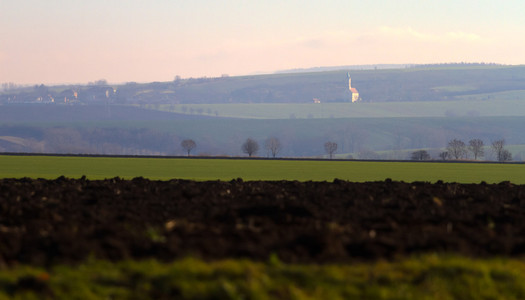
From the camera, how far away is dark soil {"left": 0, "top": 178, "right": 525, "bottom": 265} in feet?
49.8

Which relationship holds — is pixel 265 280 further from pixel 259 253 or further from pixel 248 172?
pixel 248 172

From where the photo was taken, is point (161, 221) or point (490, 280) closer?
point (490, 280)

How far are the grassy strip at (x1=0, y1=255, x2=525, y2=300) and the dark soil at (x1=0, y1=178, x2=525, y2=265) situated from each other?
89 centimetres

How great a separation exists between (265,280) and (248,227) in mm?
5279

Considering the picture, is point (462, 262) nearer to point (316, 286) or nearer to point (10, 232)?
point (316, 286)

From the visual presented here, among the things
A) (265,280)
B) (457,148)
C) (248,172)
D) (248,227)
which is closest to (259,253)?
(265,280)

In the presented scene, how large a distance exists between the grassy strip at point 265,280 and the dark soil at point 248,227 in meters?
0.89

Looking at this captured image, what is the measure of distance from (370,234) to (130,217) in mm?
6817

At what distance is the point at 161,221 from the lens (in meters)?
19.9

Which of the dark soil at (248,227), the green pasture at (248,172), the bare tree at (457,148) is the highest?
the dark soil at (248,227)

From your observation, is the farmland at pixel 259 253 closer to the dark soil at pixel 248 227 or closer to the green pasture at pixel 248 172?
the dark soil at pixel 248 227

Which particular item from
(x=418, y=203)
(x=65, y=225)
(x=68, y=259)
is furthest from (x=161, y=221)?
(x=418, y=203)

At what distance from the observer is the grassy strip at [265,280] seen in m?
12.5

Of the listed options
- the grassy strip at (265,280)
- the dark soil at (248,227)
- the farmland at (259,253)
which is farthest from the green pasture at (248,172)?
the grassy strip at (265,280)
